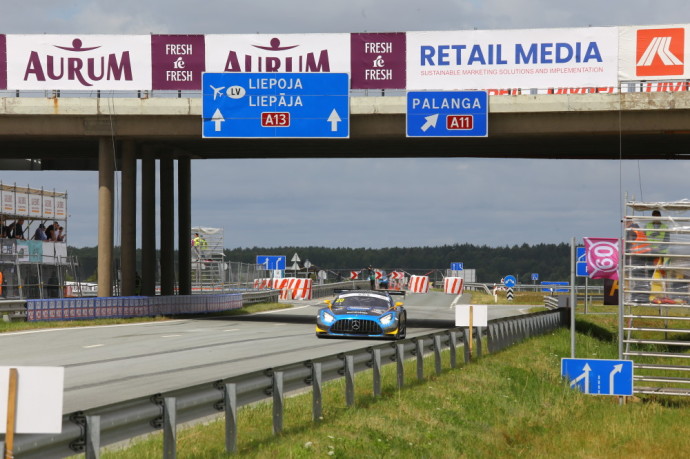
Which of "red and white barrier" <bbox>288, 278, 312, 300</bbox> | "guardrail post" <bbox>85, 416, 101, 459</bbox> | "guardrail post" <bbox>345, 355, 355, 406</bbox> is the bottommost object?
"red and white barrier" <bbox>288, 278, 312, 300</bbox>

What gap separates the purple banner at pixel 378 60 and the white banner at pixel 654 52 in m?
7.48

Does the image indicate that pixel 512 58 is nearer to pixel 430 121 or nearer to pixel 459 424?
pixel 430 121

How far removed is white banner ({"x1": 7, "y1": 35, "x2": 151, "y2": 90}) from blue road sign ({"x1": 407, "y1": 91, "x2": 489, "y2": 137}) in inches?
379

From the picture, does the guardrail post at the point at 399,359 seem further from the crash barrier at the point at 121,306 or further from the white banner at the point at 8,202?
the white banner at the point at 8,202

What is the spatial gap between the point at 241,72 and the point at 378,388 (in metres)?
24.2

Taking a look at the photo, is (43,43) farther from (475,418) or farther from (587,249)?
(475,418)

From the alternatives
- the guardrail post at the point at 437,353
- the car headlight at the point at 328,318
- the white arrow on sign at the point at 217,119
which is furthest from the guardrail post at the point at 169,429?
the white arrow on sign at the point at 217,119

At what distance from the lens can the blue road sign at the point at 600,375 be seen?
16578 mm

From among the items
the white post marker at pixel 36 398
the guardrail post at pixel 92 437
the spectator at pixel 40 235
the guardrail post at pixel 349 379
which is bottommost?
the guardrail post at pixel 349 379

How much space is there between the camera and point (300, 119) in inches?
1491

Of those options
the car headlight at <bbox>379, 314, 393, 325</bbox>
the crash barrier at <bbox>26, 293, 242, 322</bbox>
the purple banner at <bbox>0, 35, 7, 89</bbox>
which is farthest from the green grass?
the purple banner at <bbox>0, 35, 7, 89</bbox>

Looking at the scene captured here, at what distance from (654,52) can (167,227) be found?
2174 centimetres

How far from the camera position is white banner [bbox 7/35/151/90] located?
1545 inches

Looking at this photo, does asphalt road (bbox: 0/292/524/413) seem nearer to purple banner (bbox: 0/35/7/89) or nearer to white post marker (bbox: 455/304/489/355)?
white post marker (bbox: 455/304/489/355)
